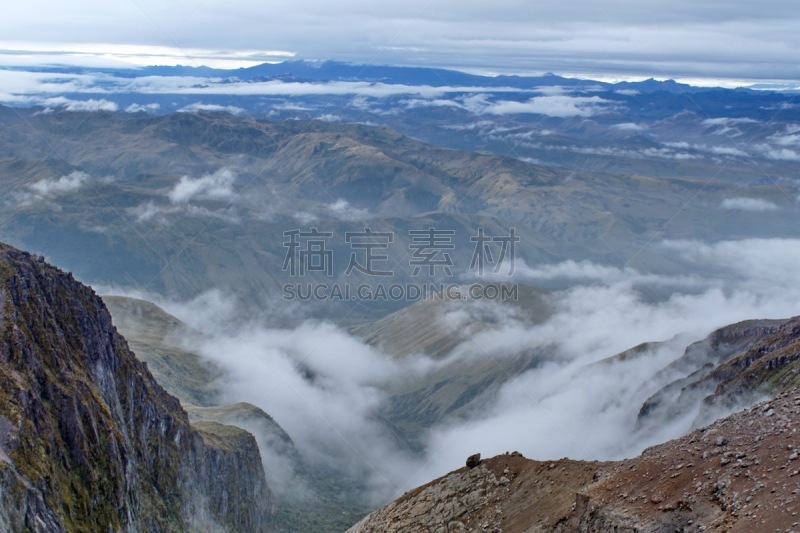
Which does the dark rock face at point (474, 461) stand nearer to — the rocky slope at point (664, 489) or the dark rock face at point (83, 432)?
the rocky slope at point (664, 489)

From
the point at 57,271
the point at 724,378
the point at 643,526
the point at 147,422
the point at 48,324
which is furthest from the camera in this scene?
the point at 724,378

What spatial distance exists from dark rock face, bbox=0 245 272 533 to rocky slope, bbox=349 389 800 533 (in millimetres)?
42987

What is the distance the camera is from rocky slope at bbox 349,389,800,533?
46.5 metres

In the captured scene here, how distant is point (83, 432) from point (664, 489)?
3063 inches

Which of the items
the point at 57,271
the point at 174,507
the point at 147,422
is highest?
the point at 57,271

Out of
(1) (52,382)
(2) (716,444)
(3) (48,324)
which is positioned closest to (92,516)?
(1) (52,382)

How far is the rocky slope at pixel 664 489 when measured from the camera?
46.5m

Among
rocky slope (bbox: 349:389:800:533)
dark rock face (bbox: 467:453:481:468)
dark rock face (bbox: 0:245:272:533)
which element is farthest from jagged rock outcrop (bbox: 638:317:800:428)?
dark rock face (bbox: 0:245:272:533)

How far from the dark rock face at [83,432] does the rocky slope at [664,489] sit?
43.0m

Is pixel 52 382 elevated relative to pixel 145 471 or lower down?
elevated

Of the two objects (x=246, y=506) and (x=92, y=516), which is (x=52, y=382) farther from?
(x=246, y=506)

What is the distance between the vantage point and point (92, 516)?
317ft

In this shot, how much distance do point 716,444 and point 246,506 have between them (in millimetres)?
137355

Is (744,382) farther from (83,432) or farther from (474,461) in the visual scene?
(83,432)
